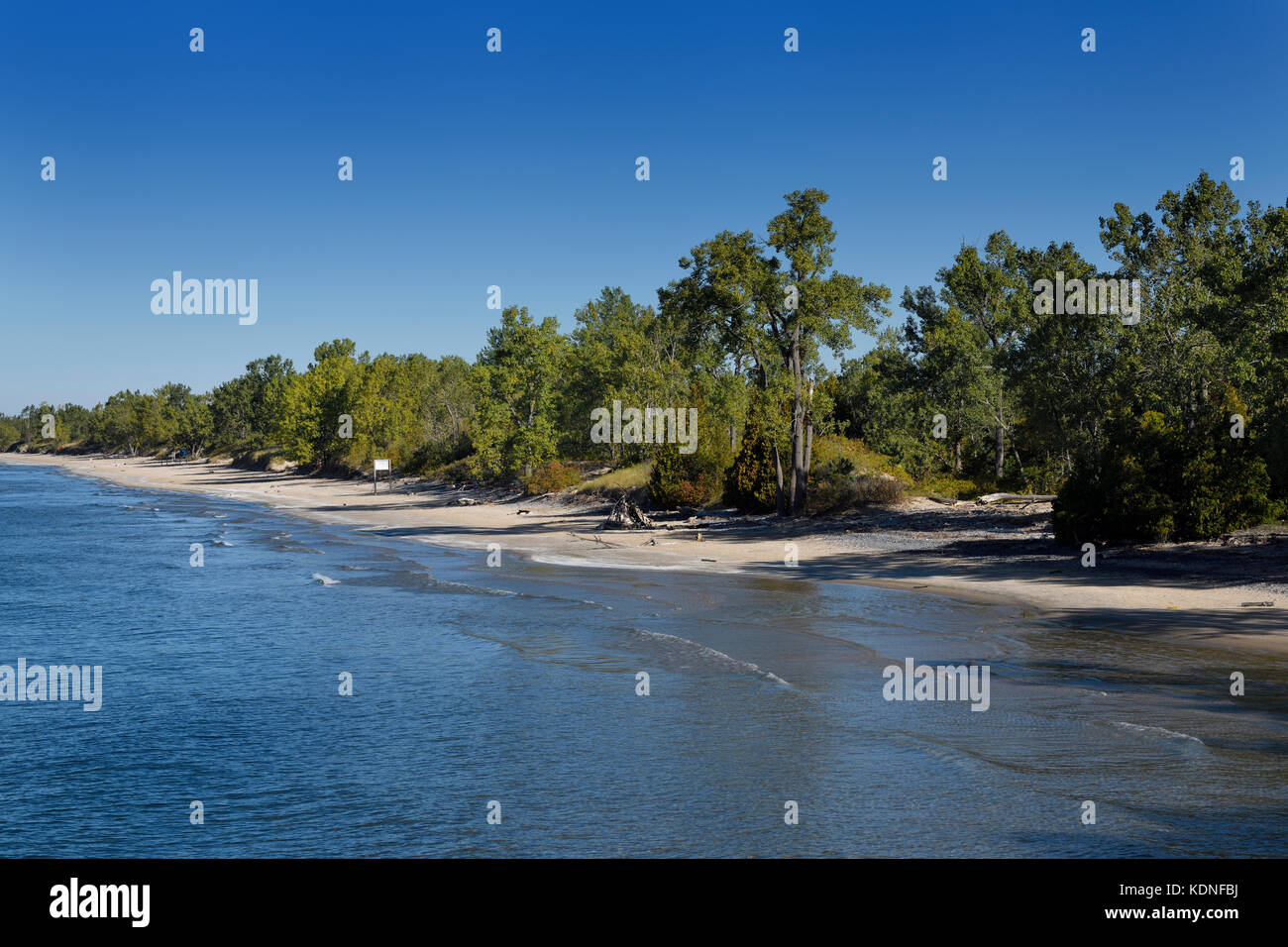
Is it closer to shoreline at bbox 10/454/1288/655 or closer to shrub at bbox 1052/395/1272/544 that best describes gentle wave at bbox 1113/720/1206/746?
shoreline at bbox 10/454/1288/655

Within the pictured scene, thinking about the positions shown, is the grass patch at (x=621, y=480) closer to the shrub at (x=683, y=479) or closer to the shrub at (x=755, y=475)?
the shrub at (x=683, y=479)

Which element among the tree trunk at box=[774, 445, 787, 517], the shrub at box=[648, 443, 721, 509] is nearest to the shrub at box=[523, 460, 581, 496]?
the shrub at box=[648, 443, 721, 509]

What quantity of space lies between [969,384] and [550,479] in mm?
28941

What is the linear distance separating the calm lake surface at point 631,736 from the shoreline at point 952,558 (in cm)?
192

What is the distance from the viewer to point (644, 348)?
2970 inches

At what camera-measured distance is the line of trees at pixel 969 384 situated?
31391 millimetres

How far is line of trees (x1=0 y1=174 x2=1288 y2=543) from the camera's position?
31391mm

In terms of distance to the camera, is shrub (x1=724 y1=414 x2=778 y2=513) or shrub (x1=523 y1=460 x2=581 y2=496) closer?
shrub (x1=724 y1=414 x2=778 y2=513)

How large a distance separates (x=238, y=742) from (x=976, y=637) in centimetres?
1639

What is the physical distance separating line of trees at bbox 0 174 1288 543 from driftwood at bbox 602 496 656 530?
128 inches

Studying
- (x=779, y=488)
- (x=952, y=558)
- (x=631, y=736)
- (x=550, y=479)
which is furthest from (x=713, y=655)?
(x=550, y=479)

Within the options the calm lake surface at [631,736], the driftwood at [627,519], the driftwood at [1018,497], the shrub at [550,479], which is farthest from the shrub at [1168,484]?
the shrub at [550,479]
